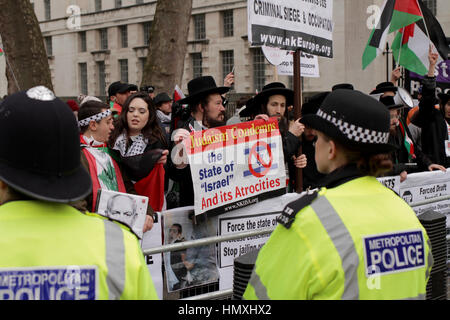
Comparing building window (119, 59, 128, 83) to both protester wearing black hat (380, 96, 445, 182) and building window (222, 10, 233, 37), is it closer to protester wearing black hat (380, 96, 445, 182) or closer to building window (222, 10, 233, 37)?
building window (222, 10, 233, 37)

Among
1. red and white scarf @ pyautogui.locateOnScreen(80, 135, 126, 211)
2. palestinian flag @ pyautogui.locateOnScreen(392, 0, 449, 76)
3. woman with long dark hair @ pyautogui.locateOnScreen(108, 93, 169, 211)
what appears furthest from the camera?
palestinian flag @ pyautogui.locateOnScreen(392, 0, 449, 76)

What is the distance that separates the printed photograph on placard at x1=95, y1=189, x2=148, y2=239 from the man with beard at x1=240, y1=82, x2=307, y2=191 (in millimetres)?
1770

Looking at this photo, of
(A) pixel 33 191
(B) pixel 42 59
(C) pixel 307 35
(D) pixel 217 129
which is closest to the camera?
(A) pixel 33 191

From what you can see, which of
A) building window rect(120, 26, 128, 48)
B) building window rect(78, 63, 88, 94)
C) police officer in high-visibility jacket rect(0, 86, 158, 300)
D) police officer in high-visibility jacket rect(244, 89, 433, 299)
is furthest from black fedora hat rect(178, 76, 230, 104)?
building window rect(78, 63, 88, 94)

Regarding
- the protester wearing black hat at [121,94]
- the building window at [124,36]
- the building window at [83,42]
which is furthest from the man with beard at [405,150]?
the building window at [83,42]

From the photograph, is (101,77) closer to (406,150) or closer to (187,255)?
(406,150)

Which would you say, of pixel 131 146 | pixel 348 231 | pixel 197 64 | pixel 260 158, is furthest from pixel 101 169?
pixel 197 64

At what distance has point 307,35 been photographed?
5562 millimetres

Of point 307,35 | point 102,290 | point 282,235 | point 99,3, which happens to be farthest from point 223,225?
point 99,3

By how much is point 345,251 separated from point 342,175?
36 centimetres

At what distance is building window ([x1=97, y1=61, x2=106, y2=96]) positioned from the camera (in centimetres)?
5066

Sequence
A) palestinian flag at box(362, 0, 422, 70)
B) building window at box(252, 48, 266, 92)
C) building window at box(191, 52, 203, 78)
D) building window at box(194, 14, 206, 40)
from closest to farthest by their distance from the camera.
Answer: palestinian flag at box(362, 0, 422, 70), building window at box(252, 48, 266, 92), building window at box(194, 14, 206, 40), building window at box(191, 52, 203, 78)

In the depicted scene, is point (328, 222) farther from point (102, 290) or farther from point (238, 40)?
point (238, 40)
